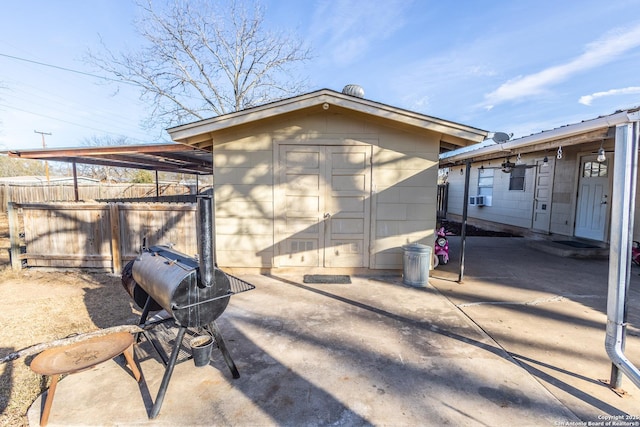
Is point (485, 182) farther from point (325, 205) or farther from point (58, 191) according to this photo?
point (58, 191)

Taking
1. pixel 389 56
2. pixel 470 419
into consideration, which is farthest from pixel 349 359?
pixel 389 56

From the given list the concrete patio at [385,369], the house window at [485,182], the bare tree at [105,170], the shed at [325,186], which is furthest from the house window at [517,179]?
the bare tree at [105,170]

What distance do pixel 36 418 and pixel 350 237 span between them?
14.5ft

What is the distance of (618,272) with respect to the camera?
224cm

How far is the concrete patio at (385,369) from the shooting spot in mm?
2035

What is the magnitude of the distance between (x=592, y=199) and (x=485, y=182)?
4714 mm

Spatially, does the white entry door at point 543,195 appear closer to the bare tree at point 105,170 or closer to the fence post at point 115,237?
the fence post at point 115,237

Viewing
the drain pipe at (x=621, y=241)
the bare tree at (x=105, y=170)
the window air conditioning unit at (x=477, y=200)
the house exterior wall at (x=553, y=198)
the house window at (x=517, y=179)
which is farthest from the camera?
the bare tree at (x=105, y=170)

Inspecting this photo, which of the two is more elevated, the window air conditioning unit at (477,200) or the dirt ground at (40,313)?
the window air conditioning unit at (477,200)

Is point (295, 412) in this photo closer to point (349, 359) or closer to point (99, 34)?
point (349, 359)

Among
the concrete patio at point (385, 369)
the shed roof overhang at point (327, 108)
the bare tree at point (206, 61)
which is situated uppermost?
the bare tree at point (206, 61)

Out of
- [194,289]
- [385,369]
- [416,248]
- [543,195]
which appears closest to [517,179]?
[543,195]

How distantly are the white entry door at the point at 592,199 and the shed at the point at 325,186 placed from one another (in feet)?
15.6

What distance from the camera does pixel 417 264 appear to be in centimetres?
488
